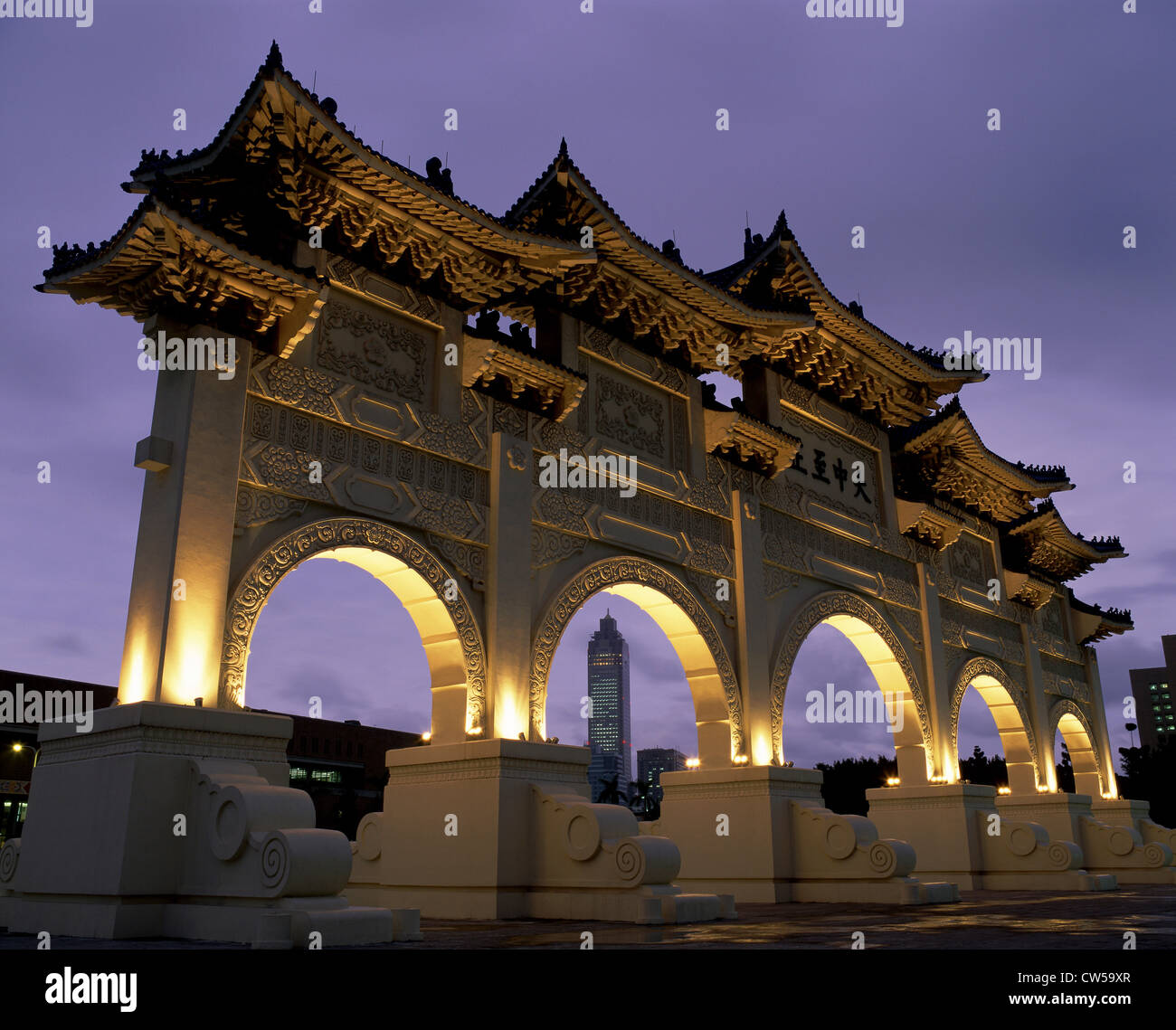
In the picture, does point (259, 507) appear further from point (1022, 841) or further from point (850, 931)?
point (1022, 841)

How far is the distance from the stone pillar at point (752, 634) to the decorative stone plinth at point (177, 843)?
5.79 metres

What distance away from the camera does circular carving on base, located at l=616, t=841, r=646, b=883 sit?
24.6 ft

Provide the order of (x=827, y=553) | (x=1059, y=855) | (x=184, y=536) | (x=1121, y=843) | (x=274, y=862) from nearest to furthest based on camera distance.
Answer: (x=274, y=862) → (x=184, y=536) → (x=827, y=553) → (x=1059, y=855) → (x=1121, y=843)

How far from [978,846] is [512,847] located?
27.6 ft

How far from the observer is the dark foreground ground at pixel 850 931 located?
5.48 meters

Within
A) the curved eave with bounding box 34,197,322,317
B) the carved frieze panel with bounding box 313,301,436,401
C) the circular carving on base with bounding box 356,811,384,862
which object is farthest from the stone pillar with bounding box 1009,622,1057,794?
the curved eave with bounding box 34,197,322,317

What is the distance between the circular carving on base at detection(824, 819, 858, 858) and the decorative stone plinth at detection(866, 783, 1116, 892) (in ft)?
12.7

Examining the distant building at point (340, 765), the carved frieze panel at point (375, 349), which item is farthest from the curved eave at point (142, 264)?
the distant building at point (340, 765)

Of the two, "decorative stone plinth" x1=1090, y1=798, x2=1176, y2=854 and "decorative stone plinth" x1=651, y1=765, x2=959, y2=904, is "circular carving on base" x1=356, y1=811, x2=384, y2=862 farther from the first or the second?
"decorative stone plinth" x1=1090, y1=798, x2=1176, y2=854

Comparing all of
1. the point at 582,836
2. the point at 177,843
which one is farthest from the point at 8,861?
the point at 582,836

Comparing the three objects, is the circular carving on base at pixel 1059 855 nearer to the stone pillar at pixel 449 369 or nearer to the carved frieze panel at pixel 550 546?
the carved frieze panel at pixel 550 546

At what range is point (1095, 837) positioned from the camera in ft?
53.3

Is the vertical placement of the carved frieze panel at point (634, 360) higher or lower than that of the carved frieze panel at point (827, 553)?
higher
